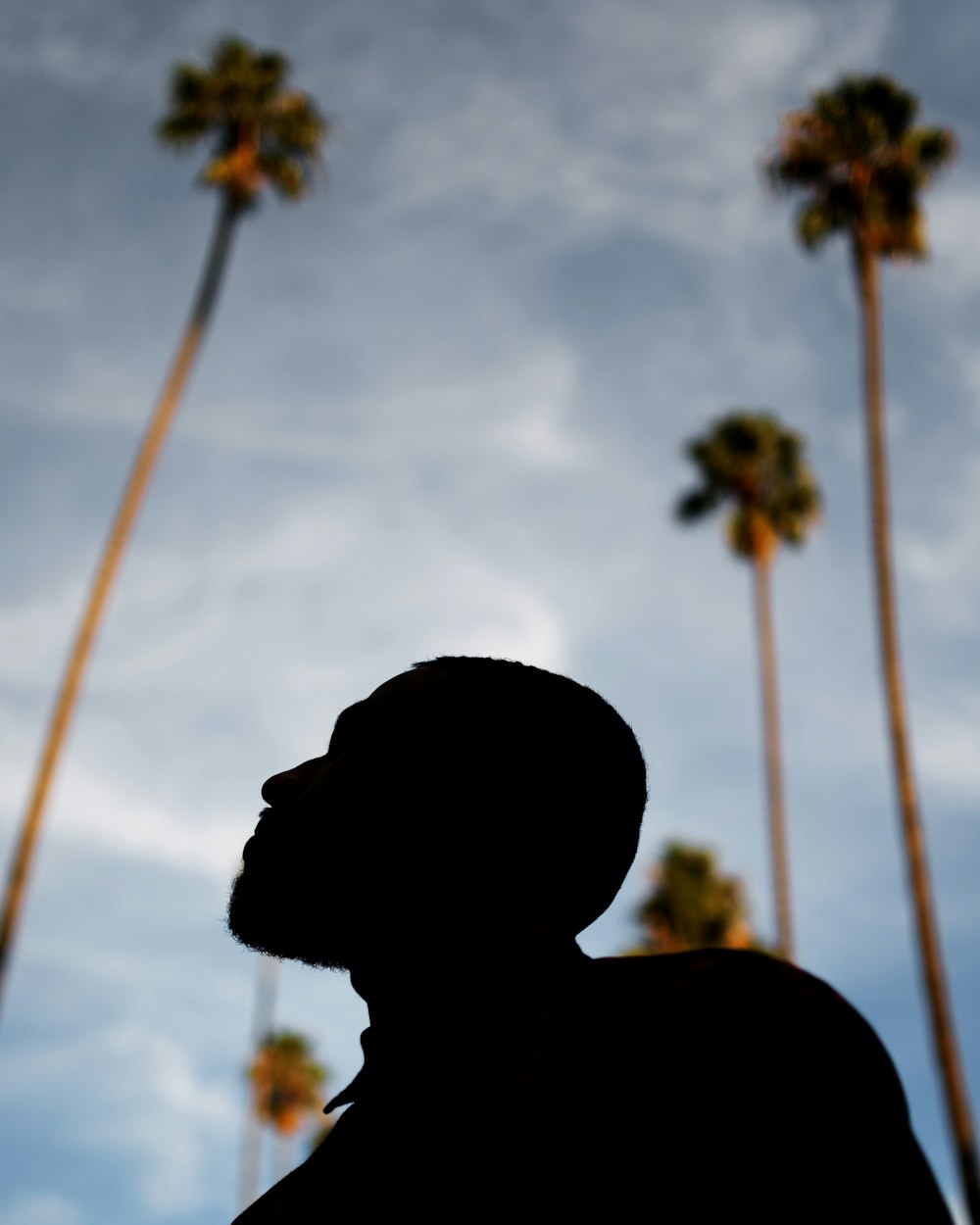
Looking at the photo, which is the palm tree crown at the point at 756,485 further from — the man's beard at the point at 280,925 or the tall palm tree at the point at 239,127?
the man's beard at the point at 280,925

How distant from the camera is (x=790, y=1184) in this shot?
1007 mm

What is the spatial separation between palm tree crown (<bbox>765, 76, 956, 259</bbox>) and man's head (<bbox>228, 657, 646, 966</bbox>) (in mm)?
21425

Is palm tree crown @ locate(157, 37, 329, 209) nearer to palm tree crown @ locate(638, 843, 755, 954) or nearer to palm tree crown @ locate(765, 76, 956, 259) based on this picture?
palm tree crown @ locate(765, 76, 956, 259)

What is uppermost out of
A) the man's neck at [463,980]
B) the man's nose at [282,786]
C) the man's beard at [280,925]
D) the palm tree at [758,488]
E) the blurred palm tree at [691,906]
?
the palm tree at [758,488]

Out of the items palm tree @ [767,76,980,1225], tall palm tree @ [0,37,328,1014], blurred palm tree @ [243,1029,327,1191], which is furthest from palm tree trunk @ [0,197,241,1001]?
blurred palm tree @ [243,1029,327,1191]

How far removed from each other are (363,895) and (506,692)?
405 mm

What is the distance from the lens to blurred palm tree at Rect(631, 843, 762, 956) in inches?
1193

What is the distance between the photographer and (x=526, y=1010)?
1470 millimetres

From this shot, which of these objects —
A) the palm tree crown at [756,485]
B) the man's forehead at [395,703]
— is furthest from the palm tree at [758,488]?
the man's forehead at [395,703]

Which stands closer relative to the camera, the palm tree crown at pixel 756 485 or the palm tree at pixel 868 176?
the palm tree at pixel 868 176

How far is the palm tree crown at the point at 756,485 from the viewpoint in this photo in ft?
98.5

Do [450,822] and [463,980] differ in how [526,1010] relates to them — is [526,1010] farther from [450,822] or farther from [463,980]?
[450,822]

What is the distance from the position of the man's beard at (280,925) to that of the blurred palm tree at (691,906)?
29.0 metres

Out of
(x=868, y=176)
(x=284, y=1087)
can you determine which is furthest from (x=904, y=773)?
(x=284, y=1087)
